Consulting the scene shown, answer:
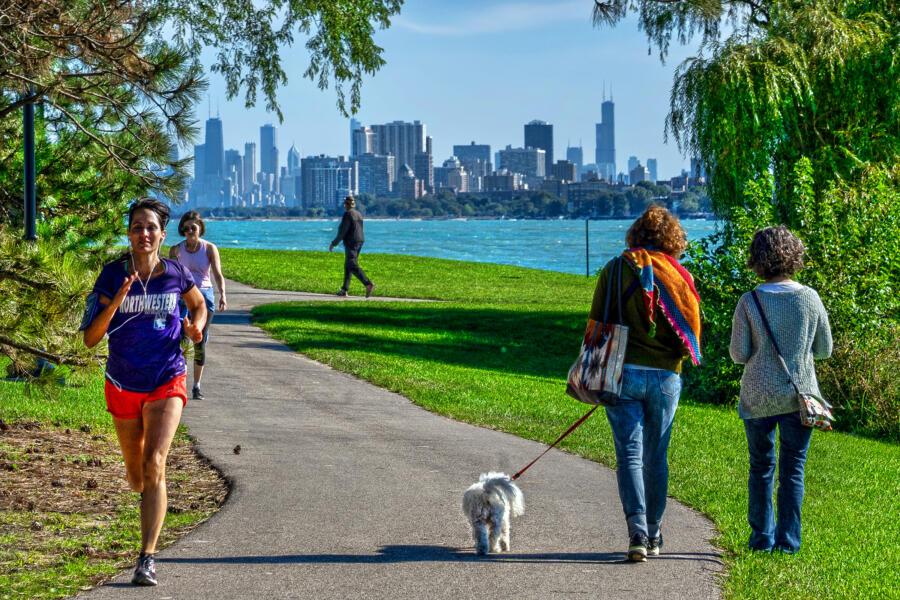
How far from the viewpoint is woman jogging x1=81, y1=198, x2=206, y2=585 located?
512 cm

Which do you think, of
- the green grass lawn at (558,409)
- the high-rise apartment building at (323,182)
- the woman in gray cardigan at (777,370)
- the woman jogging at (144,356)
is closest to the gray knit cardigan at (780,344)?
Result: the woman in gray cardigan at (777,370)

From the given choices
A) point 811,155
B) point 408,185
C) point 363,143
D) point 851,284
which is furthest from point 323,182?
point 851,284

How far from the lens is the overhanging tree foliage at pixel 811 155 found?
1315 centimetres

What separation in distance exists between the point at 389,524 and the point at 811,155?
13008mm

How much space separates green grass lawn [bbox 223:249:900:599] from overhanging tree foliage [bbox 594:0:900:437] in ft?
4.08

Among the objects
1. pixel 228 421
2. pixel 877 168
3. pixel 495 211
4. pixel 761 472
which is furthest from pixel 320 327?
pixel 495 211

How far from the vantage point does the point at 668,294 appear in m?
5.47

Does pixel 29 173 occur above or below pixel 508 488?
above

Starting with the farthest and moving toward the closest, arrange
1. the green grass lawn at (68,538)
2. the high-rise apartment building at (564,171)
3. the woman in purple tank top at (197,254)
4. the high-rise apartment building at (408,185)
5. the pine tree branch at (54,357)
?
the high-rise apartment building at (408,185) → the high-rise apartment building at (564,171) → the woman in purple tank top at (197,254) → the pine tree branch at (54,357) → the green grass lawn at (68,538)

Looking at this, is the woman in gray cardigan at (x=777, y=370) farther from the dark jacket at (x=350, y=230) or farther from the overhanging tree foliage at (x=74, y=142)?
the dark jacket at (x=350, y=230)

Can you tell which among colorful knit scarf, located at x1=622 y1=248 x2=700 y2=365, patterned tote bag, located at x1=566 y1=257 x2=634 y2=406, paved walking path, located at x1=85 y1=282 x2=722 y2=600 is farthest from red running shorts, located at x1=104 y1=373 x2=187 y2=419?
colorful knit scarf, located at x1=622 y1=248 x2=700 y2=365

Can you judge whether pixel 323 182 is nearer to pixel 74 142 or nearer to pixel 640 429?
pixel 74 142

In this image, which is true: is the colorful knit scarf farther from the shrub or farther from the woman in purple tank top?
the shrub

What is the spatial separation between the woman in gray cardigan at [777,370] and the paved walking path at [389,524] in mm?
468
